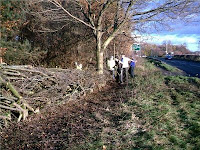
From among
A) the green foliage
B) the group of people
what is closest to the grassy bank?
the green foliage

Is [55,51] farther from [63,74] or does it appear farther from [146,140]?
[146,140]

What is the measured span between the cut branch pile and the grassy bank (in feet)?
1.05

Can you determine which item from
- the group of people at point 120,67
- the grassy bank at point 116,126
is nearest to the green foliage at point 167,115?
the grassy bank at point 116,126

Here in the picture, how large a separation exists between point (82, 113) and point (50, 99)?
120cm

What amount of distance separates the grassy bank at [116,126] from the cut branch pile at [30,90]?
319 mm

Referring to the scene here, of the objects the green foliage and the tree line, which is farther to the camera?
the tree line

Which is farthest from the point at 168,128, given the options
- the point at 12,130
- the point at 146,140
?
the point at 12,130

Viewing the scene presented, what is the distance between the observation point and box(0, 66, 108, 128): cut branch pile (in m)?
5.16

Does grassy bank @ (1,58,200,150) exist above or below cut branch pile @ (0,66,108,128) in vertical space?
below

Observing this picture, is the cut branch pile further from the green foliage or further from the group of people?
the group of people

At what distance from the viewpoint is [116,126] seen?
4.83 m

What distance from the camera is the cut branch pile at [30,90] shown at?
5.16m

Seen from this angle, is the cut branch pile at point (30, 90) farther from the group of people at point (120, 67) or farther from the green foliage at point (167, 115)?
the group of people at point (120, 67)

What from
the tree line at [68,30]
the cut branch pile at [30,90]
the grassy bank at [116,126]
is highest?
the tree line at [68,30]
